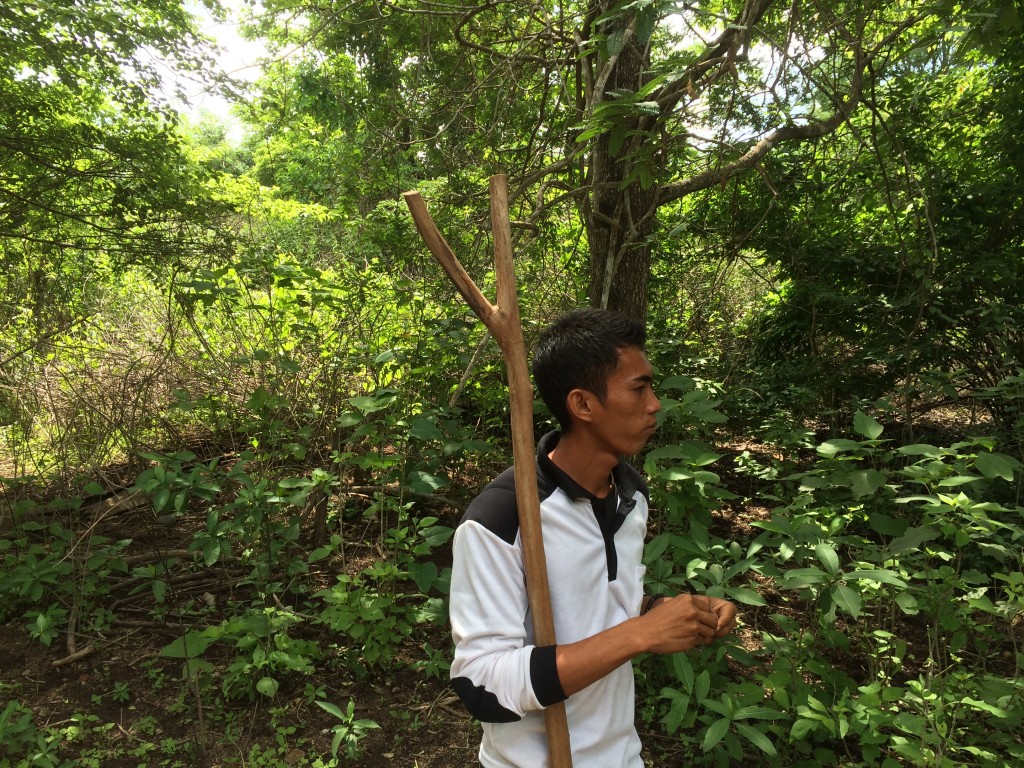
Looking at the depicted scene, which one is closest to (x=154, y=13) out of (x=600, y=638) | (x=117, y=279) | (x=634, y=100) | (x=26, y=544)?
(x=117, y=279)

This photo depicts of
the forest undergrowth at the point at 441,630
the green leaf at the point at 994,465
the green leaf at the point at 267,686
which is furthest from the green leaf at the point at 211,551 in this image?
the green leaf at the point at 994,465

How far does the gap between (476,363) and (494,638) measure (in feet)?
9.54

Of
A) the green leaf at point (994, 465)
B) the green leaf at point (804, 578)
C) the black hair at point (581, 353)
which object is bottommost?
the green leaf at point (804, 578)

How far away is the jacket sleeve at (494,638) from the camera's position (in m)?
1.07

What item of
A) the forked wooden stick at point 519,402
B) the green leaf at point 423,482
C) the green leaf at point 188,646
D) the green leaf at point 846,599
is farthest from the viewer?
the green leaf at point 423,482

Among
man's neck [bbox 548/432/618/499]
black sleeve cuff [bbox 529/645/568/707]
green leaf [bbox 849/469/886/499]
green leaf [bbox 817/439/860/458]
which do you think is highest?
man's neck [bbox 548/432/618/499]

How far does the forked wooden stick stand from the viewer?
1163 millimetres

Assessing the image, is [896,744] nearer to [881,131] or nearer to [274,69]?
[881,131]

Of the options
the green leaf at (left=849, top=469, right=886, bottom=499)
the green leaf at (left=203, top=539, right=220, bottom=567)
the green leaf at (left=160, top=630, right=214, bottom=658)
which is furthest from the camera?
the green leaf at (left=203, top=539, right=220, bottom=567)

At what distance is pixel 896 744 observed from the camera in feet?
5.80

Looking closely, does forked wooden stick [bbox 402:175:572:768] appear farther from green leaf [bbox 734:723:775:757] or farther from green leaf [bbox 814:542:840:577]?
green leaf [bbox 814:542:840:577]

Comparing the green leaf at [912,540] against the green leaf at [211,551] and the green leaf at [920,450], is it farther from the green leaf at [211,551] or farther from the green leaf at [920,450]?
the green leaf at [211,551]

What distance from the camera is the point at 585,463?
1338mm

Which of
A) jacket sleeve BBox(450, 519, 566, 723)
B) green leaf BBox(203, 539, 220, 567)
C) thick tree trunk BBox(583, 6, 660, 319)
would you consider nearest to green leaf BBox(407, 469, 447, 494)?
green leaf BBox(203, 539, 220, 567)
